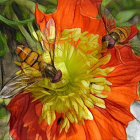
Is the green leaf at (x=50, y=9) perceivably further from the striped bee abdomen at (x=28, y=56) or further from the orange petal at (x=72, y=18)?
the striped bee abdomen at (x=28, y=56)

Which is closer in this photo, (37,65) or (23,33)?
(37,65)

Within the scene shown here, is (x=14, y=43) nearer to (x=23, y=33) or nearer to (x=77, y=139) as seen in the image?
(x=23, y=33)

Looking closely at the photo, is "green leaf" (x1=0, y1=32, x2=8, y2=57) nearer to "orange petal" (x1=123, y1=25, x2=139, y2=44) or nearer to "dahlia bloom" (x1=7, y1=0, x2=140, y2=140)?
"dahlia bloom" (x1=7, y1=0, x2=140, y2=140)

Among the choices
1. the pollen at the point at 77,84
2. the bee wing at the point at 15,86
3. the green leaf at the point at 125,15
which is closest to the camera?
the bee wing at the point at 15,86

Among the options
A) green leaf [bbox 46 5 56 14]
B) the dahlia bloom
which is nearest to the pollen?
the dahlia bloom

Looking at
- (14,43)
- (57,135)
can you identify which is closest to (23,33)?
(14,43)

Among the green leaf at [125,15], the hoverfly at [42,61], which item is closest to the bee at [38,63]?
the hoverfly at [42,61]
